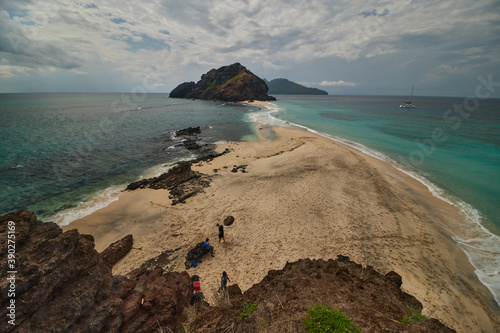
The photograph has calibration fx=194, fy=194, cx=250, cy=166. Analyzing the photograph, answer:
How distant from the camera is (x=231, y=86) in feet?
524

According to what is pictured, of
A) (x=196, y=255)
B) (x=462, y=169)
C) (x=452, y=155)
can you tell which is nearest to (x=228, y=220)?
(x=196, y=255)

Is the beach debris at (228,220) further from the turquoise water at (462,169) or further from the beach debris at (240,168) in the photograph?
the turquoise water at (462,169)

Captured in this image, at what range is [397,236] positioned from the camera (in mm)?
14281

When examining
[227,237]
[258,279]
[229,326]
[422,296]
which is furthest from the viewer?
[227,237]

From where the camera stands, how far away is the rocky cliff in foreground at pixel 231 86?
155500mm

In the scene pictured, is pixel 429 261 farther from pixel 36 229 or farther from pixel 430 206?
pixel 36 229

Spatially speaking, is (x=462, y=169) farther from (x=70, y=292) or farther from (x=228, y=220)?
(x=70, y=292)

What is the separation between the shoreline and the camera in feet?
35.9

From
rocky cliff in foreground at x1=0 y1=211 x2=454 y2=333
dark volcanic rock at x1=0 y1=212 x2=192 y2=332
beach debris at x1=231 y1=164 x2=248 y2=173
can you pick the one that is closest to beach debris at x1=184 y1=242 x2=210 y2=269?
rocky cliff in foreground at x1=0 y1=211 x2=454 y2=333

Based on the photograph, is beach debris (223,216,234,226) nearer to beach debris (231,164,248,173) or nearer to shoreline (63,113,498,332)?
shoreline (63,113,498,332)

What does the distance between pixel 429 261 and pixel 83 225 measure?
25.5 m

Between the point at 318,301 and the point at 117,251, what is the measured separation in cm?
1258

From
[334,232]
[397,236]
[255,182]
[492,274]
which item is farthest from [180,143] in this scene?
[492,274]

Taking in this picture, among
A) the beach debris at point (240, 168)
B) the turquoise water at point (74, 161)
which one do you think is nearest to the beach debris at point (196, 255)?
the turquoise water at point (74, 161)
